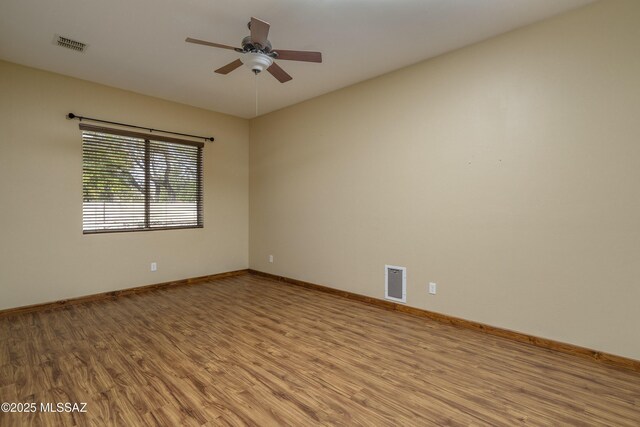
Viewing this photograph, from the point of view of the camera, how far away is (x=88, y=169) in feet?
13.3

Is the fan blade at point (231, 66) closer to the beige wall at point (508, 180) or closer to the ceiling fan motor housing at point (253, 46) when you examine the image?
the ceiling fan motor housing at point (253, 46)

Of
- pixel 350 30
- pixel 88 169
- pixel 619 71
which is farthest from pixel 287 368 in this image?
pixel 88 169

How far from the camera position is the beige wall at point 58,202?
11.5 ft

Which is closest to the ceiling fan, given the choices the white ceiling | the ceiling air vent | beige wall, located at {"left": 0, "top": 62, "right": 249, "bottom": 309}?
the white ceiling

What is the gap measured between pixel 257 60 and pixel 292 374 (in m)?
2.38

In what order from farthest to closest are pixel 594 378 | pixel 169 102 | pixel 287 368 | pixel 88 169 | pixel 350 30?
pixel 169 102
pixel 88 169
pixel 350 30
pixel 287 368
pixel 594 378

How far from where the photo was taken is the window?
411 centimetres

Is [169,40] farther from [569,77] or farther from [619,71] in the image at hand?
[619,71]

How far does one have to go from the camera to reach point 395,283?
375 cm

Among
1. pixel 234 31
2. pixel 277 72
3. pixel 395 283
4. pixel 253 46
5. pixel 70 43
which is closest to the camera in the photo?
pixel 253 46

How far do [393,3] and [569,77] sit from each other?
158cm

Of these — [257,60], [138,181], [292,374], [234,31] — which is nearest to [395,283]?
[292,374]

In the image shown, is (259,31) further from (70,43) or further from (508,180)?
(508,180)

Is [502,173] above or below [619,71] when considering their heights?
below
